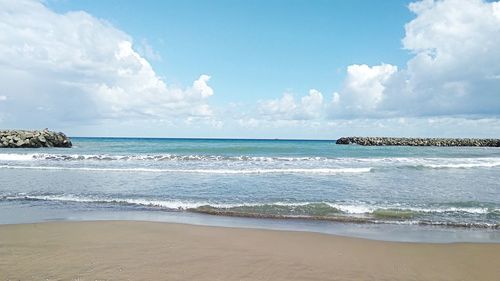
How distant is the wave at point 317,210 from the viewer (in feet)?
32.7

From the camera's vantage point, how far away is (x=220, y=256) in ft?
21.3

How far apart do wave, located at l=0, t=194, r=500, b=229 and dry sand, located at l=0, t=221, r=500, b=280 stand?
212 cm

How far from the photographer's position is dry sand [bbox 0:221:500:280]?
5616 millimetres

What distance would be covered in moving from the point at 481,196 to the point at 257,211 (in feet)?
27.8

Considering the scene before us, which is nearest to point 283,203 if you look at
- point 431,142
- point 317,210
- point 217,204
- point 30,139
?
point 317,210

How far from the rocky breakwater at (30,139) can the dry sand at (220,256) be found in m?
46.9

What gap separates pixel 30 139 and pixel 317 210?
49.2 metres

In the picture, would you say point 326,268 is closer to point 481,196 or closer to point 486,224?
point 486,224

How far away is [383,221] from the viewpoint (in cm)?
984

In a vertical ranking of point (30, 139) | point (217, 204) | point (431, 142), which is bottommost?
point (217, 204)

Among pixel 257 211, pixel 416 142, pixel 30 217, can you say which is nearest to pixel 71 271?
pixel 30 217

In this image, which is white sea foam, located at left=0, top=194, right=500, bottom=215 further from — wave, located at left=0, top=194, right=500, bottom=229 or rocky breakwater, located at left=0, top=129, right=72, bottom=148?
rocky breakwater, located at left=0, top=129, right=72, bottom=148

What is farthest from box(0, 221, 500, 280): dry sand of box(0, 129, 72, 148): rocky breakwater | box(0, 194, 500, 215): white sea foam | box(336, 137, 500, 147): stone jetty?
box(336, 137, 500, 147): stone jetty

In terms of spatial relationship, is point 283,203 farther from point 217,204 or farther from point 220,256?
point 220,256
